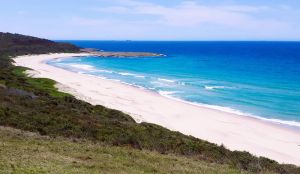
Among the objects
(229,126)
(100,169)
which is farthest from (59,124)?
(229,126)

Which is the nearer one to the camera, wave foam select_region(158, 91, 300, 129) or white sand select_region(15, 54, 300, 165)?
white sand select_region(15, 54, 300, 165)

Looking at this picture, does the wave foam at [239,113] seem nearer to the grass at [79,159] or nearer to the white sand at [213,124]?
the white sand at [213,124]

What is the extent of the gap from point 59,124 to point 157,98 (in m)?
32.2

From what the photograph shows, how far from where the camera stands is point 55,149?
18766 mm

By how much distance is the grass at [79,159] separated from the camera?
15555 mm

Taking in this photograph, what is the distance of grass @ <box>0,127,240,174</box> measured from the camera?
1555 cm

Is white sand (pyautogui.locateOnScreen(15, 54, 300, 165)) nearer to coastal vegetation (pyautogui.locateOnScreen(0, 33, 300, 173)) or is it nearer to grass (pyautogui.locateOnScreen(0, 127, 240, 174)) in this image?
coastal vegetation (pyautogui.locateOnScreen(0, 33, 300, 173))

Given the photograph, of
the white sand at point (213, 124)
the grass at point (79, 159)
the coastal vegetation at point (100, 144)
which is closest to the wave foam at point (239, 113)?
the white sand at point (213, 124)

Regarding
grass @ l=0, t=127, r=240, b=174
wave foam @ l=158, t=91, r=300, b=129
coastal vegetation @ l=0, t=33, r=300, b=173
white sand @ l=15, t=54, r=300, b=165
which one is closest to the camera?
grass @ l=0, t=127, r=240, b=174

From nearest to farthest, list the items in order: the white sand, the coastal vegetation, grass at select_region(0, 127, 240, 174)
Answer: grass at select_region(0, 127, 240, 174) < the coastal vegetation < the white sand

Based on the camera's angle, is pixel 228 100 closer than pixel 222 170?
No

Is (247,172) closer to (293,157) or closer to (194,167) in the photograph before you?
(194,167)

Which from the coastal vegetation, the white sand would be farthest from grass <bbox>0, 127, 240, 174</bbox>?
the white sand

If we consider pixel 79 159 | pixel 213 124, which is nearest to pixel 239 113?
pixel 213 124
